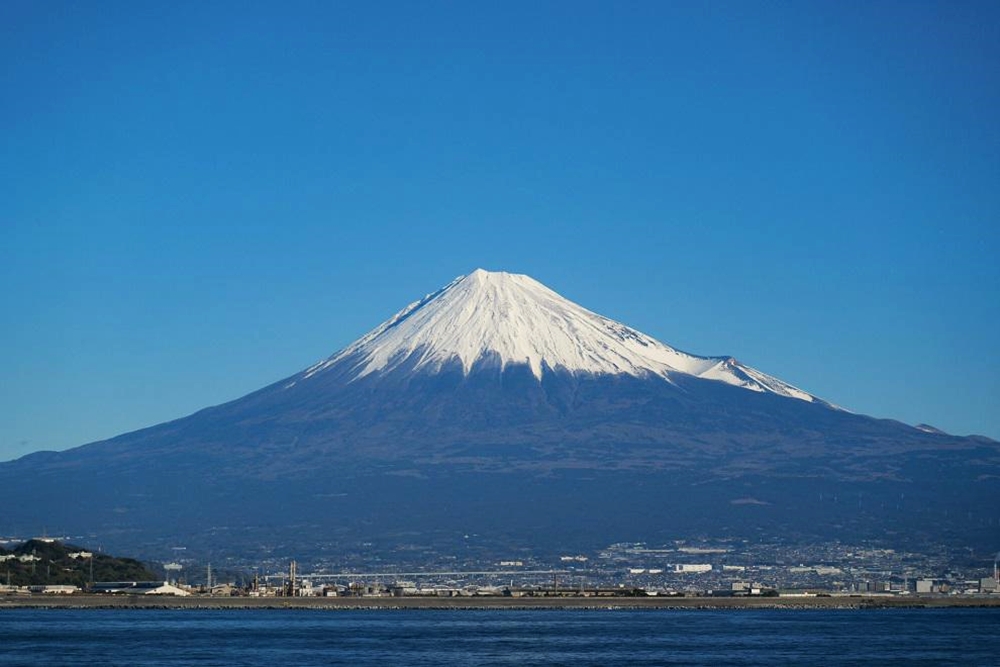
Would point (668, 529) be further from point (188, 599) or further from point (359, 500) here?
point (188, 599)

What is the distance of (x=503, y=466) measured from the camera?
559 feet

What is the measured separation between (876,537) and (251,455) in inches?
2444

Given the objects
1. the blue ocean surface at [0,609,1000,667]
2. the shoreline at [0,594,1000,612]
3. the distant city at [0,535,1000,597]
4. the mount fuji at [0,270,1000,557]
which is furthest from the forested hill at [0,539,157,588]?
the mount fuji at [0,270,1000,557]

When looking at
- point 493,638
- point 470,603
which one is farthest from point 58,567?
point 493,638

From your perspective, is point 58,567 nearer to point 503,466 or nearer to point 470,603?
point 470,603

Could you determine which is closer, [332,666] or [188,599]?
[332,666]

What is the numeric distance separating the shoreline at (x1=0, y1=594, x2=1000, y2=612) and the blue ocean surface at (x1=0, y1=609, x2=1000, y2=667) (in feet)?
12.5

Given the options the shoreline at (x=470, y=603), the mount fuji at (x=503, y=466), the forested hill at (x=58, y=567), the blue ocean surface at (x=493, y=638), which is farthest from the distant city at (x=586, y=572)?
the blue ocean surface at (x=493, y=638)

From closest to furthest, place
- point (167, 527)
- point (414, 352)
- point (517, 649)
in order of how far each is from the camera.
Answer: point (517, 649) < point (167, 527) < point (414, 352)

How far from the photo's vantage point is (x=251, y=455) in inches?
7023

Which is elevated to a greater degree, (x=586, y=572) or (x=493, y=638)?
(x=586, y=572)

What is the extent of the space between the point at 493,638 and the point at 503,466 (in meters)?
105

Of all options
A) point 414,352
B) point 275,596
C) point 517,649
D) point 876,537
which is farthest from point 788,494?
point 517,649

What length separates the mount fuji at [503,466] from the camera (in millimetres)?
152125
